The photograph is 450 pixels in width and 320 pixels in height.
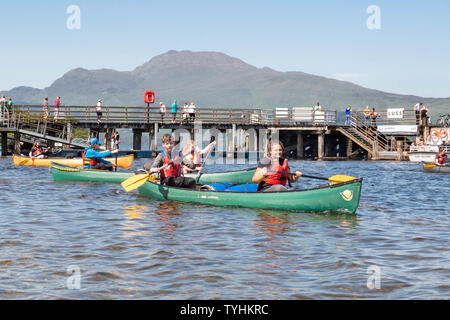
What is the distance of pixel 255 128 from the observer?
46.2m

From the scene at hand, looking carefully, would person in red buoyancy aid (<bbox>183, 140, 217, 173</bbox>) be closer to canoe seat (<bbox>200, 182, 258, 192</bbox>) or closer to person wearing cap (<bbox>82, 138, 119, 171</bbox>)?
canoe seat (<bbox>200, 182, 258, 192</bbox>)

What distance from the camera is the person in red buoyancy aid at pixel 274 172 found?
41.8 feet

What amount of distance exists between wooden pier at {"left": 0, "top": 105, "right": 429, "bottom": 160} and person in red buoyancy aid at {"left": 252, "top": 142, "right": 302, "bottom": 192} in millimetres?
25967

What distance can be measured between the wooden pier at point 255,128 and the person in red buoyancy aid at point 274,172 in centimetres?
2597

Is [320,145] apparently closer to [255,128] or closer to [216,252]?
[255,128]

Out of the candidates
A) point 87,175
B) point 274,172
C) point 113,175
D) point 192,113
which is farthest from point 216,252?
point 192,113

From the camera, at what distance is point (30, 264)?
8359 millimetres

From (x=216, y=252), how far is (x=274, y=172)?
425 centimetres

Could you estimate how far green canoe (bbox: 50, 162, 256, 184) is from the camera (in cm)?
1906

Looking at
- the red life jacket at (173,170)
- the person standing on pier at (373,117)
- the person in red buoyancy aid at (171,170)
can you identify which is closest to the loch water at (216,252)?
the person in red buoyancy aid at (171,170)

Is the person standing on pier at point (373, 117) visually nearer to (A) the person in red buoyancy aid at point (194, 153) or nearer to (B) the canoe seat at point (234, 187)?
(A) the person in red buoyancy aid at point (194, 153)

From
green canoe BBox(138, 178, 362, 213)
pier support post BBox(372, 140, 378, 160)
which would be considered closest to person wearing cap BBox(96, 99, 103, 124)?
pier support post BBox(372, 140, 378, 160)
